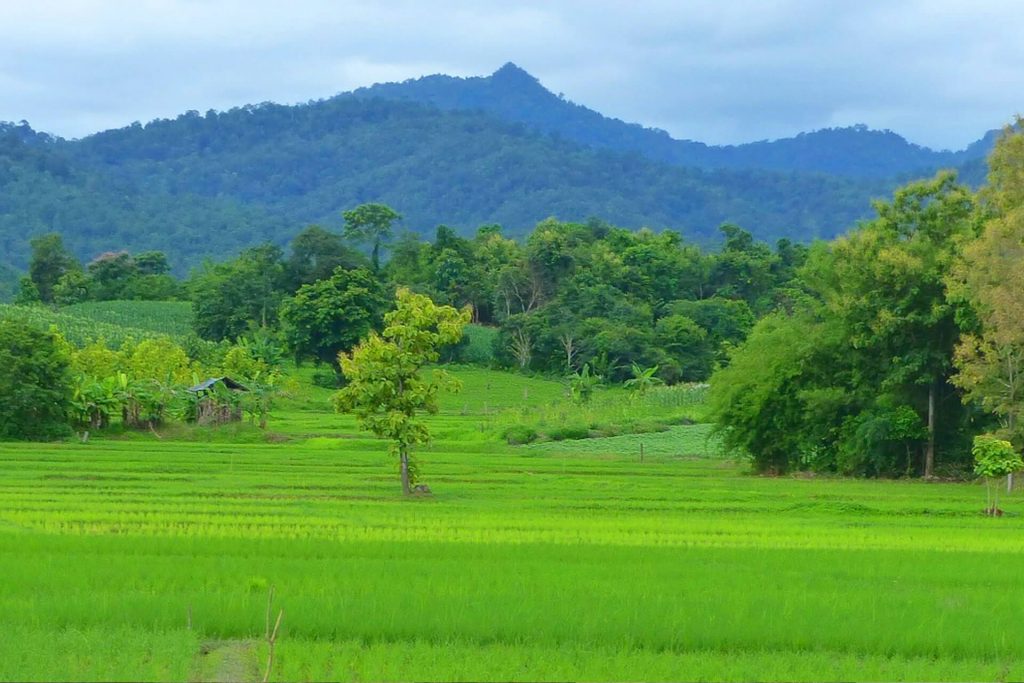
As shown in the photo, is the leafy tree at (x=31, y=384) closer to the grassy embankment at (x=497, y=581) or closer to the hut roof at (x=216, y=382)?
the hut roof at (x=216, y=382)

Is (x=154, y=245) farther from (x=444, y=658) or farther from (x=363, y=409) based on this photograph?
(x=444, y=658)

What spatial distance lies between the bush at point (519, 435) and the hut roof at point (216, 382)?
38.9 ft

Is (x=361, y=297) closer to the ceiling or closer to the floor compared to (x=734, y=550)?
closer to the ceiling

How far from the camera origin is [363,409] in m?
31.0

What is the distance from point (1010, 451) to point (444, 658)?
75.6ft

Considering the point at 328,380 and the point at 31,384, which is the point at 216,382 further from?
the point at 328,380

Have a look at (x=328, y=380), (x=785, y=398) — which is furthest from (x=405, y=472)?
(x=328, y=380)

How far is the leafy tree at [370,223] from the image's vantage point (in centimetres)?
12081

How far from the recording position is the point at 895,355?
136 feet

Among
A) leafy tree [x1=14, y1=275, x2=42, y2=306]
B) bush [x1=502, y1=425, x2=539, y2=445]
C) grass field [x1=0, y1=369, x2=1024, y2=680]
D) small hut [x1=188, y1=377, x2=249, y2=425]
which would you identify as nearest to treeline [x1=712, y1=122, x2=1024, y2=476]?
grass field [x1=0, y1=369, x2=1024, y2=680]

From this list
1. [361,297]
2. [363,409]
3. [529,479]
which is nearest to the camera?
[363,409]

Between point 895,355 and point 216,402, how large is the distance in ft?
94.5

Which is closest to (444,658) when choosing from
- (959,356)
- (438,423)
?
(959,356)

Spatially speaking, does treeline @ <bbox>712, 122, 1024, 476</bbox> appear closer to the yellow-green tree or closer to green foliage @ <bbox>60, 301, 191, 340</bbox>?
the yellow-green tree
